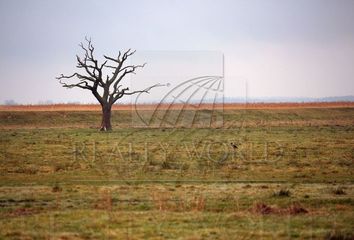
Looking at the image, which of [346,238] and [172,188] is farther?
[172,188]

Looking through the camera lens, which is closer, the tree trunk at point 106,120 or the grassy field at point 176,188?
the grassy field at point 176,188

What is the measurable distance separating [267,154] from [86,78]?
1134 inches

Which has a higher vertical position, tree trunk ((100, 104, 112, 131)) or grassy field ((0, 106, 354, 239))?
tree trunk ((100, 104, 112, 131))

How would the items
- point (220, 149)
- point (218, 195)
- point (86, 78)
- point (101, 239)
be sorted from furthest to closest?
1. point (86, 78)
2. point (220, 149)
3. point (218, 195)
4. point (101, 239)

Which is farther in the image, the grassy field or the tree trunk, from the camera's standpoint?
the tree trunk

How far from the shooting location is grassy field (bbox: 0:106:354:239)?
1547cm

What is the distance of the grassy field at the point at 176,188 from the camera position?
50.8ft

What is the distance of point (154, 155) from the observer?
113 ft

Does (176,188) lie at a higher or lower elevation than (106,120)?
lower

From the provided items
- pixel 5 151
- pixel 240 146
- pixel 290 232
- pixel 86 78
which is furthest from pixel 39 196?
pixel 86 78

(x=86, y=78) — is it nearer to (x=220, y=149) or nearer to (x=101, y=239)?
(x=220, y=149)

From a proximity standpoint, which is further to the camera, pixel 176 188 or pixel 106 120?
pixel 106 120

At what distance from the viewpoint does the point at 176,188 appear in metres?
22.7

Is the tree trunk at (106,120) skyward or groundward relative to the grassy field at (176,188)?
skyward
